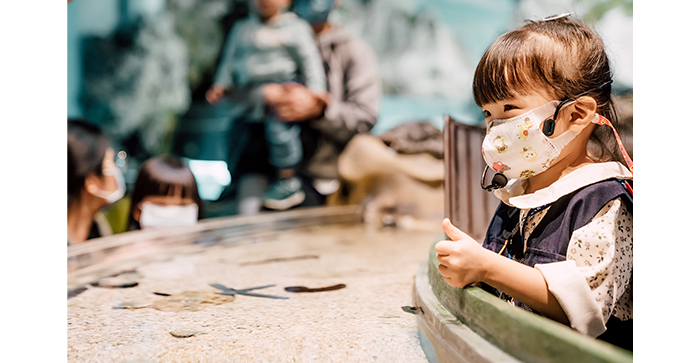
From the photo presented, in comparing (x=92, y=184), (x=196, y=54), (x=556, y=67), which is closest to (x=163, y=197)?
(x=92, y=184)

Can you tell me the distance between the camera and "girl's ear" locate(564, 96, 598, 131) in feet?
2.55

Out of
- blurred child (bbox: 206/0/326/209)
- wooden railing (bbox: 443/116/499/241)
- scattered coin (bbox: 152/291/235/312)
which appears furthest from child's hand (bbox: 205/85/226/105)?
wooden railing (bbox: 443/116/499/241)

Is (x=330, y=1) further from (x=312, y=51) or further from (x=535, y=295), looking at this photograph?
(x=535, y=295)

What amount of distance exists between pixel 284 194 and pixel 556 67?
11.5 ft

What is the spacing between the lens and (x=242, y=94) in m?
4.08

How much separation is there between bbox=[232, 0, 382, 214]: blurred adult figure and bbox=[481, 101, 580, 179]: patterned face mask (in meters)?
3.41

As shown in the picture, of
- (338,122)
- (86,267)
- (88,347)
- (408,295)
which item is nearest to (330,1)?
(338,122)

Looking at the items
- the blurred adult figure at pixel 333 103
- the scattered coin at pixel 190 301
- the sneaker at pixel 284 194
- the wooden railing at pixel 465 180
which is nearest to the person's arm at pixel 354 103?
the blurred adult figure at pixel 333 103

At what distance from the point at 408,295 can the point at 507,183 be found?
0.60 meters

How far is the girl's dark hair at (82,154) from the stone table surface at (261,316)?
96cm

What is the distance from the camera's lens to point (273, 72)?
406 centimetres

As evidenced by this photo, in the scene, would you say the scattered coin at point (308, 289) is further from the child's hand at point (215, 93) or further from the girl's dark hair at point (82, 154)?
the child's hand at point (215, 93)

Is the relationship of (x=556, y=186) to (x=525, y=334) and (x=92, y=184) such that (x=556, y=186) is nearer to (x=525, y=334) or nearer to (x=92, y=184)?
(x=525, y=334)

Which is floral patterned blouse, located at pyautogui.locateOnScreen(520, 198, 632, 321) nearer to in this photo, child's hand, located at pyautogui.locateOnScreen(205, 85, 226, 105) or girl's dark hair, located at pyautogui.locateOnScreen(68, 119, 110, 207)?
girl's dark hair, located at pyautogui.locateOnScreen(68, 119, 110, 207)
